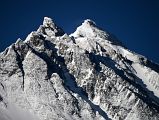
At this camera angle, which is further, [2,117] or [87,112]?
[87,112]

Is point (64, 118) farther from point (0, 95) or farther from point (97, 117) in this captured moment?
point (0, 95)

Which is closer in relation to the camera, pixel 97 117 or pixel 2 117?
pixel 2 117

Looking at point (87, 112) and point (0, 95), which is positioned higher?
point (0, 95)

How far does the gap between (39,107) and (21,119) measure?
37.4 ft

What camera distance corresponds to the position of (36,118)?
191m

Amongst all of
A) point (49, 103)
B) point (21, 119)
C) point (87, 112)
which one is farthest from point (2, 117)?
point (87, 112)

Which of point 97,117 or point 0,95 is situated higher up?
point 0,95

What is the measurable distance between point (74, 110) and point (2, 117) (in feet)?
101

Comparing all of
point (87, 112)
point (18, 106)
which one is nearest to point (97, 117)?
point (87, 112)

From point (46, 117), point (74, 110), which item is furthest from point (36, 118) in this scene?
point (74, 110)

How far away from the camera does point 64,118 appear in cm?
19162

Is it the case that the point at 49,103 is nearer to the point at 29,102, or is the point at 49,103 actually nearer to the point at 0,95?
the point at 29,102

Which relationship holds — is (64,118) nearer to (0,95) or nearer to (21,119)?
(21,119)

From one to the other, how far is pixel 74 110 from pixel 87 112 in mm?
5504
